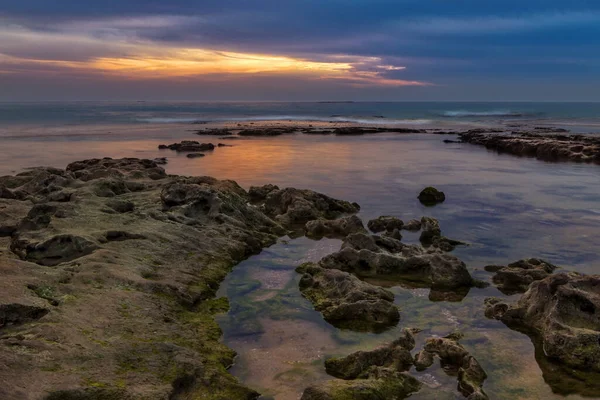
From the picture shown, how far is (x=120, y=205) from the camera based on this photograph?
72.7 ft

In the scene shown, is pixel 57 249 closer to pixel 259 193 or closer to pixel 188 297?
pixel 188 297

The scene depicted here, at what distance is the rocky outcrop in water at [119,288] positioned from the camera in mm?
9227

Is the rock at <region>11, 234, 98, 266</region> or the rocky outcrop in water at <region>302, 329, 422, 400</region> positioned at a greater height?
the rock at <region>11, 234, 98, 266</region>

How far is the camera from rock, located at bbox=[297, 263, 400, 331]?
48.0 feet

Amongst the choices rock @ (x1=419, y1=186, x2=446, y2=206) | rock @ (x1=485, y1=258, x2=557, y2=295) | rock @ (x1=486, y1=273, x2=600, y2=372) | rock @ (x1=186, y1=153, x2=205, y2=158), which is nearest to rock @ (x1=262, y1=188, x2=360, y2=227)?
rock @ (x1=419, y1=186, x2=446, y2=206)

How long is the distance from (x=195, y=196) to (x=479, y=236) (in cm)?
1457

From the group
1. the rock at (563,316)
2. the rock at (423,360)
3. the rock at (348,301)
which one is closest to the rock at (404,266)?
the rock at (348,301)

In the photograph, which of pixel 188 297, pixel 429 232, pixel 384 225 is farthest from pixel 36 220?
pixel 429 232

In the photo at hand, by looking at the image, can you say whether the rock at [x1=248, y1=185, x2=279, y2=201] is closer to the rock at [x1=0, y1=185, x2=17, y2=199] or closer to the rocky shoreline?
the rocky shoreline

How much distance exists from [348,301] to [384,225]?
11097 millimetres

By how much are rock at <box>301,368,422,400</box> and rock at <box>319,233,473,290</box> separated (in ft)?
24.0

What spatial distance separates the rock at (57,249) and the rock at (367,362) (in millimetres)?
9020

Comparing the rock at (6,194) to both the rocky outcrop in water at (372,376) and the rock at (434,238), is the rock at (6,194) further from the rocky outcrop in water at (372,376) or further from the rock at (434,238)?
→ the rock at (434,238)

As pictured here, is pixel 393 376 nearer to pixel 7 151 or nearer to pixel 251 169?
pixel 251 169
